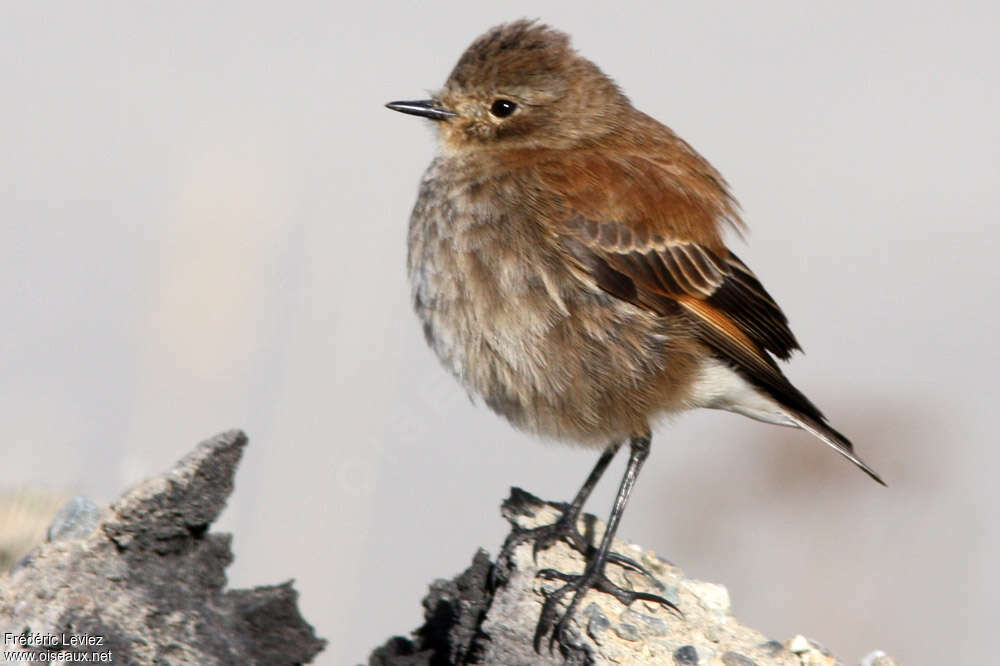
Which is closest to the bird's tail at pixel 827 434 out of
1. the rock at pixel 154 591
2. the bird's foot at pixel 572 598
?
the bird's foot at pixel 572 598

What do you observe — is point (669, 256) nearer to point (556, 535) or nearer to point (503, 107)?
point (503, 107)

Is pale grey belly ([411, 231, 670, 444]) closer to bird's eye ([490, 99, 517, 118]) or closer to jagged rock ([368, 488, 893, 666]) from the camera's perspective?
jagged rock ([368, 488, 893, 666])

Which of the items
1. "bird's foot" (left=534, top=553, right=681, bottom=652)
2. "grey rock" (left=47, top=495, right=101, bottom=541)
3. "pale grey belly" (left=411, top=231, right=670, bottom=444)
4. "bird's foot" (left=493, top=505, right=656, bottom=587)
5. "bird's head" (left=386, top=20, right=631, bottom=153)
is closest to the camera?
"grey rock" (left=47, top=495, right=101, bottom=541)

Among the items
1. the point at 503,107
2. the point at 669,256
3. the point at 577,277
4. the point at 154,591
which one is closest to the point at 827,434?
the point at 669,256

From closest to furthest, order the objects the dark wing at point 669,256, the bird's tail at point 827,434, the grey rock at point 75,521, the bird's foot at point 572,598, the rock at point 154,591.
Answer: the rock at point 154,591 → the grey rock at point 75,521 → the bird's foot at point 572,598 → the dark wing at point 669,256 → the bird's tail at point 827,434

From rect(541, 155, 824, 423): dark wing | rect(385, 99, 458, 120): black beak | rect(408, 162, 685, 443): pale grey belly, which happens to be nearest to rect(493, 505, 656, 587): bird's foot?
rect(408, 162, 685, 443): pale grey belly

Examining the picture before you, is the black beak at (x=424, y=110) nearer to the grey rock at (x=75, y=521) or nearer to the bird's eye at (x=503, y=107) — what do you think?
the bird's eye at (x=503, y=107)
